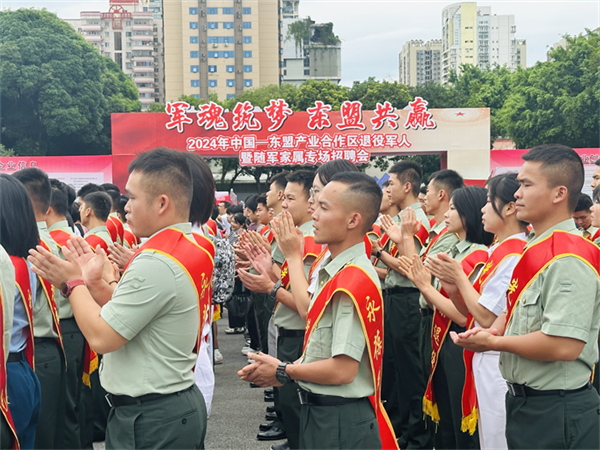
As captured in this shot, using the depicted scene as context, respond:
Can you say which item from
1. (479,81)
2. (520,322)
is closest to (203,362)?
(520,322)

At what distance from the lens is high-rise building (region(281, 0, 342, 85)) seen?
72.8 m

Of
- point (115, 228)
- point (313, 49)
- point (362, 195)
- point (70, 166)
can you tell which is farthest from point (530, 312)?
point (313, 49)

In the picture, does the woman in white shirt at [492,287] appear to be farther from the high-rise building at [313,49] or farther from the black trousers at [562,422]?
the high-rise building at [313,49]

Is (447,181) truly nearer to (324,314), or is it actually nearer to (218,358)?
(324,314)

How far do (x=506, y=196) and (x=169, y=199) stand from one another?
1.91 metres

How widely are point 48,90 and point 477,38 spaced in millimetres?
99583

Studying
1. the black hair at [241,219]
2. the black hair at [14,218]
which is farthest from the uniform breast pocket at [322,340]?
the black hair at [241,219]

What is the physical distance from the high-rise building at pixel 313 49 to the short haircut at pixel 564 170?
71.9 meters

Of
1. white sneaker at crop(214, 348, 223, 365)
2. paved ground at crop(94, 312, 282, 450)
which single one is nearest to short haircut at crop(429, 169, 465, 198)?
paved ground at crop(94, 312, 282, 450)

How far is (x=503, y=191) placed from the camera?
11.3 feet

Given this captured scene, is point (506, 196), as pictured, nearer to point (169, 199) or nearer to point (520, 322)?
point (520, 322)

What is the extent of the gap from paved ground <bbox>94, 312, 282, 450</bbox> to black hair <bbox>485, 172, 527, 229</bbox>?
2733 mm

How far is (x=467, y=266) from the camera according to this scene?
12.6 ft

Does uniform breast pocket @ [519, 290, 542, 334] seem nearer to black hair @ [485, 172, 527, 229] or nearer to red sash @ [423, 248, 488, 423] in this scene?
black hair @ [485, 172, 527, 229]
